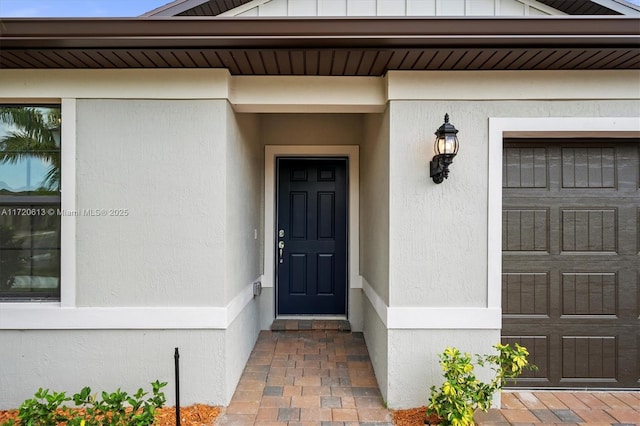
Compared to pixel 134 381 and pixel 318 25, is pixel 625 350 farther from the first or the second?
pixel 134 381

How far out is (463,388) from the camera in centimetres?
230

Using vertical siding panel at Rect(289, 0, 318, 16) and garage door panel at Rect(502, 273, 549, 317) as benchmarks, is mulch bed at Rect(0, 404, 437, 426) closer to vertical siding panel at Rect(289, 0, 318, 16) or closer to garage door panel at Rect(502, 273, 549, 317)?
garage door panel at Rect(502, 273, 549, 317)

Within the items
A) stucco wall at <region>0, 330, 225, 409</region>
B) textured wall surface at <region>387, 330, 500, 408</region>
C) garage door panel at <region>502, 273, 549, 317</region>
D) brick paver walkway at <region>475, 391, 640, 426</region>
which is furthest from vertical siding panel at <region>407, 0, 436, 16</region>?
brick paver walkway at <region>475, 391, 640, 426</region>

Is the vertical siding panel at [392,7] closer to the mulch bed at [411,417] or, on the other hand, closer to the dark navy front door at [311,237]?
the dark navy front door at [311,237]

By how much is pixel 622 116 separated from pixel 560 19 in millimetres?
1081

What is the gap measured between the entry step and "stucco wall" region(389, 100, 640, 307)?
1.66 meters

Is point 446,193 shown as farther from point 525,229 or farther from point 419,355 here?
point 419,355

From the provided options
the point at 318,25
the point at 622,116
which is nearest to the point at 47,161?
the point at 318,25

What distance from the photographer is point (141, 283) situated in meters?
2.58

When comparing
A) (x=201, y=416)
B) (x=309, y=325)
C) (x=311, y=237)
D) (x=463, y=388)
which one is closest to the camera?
(x=463, y=388)

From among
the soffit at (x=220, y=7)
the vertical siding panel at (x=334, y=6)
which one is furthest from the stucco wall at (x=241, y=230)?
the vertical siding panel at (x=334, y=6)

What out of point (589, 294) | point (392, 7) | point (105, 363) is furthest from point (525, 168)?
point (105, 363)

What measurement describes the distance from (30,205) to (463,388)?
11.1ft

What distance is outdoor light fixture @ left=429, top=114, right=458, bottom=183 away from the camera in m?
2.37
